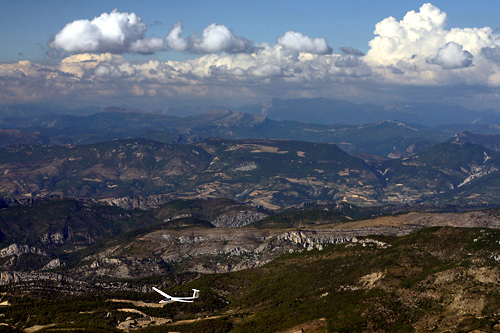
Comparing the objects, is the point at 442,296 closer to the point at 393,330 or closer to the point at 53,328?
the point at 393,330

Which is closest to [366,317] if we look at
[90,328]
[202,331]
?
[202,331]

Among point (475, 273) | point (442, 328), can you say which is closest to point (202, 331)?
point (442, 328)

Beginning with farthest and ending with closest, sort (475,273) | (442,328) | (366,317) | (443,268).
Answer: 1. (443,268)
2. (475,273)
3. (366,317)
4. (442,328)

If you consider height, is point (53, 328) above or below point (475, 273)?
below

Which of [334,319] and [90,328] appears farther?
[90,328]

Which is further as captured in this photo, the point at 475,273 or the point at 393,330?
the point at 475,273

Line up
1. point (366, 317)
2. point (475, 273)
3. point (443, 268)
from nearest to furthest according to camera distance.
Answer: point (366, 317), point (475, 273), point (443, 268)

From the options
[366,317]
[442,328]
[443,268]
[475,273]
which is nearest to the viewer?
[442,328]

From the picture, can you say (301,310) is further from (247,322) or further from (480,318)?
(480,318)

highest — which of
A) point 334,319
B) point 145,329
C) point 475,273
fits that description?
point 475,273
